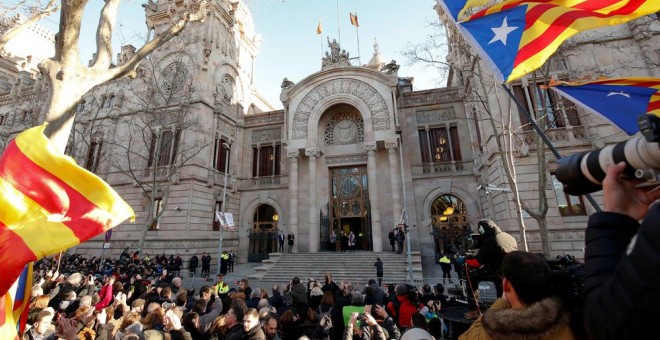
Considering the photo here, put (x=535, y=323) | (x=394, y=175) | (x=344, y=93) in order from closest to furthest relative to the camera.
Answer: (x=535, y=323) → (x=394, y=175) → (x=344, y=93)

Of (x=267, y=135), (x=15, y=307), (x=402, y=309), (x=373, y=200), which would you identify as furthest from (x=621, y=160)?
(x=267, y=135)

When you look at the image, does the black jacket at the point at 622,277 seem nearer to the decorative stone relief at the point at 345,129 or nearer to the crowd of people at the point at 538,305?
the crowd of people at the point at 538,305

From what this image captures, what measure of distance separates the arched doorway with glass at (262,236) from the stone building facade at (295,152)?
101mm

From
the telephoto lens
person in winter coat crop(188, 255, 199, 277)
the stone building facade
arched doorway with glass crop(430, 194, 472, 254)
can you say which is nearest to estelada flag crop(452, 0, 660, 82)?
the telephoto lens

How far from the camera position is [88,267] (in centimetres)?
1705

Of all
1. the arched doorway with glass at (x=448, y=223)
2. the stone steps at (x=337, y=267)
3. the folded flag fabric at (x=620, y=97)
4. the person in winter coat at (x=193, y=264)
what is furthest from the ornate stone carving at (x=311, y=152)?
the folded flag fabric at (x=620, y=97)

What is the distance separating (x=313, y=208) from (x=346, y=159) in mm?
4693

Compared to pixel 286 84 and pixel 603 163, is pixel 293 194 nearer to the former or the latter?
pixel 286 84

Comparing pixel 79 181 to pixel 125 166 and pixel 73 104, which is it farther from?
pixel 125 166

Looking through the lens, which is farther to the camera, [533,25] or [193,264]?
[193,264]

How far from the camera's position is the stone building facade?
1922 centimetres

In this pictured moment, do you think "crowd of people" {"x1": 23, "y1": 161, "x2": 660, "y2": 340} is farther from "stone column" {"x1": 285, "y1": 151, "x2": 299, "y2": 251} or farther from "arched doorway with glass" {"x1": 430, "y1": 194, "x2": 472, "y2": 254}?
"arched doorway with glass" {"x1": 430, "y1": 194, "x2": 472, "y2": 254}

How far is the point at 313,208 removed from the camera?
20719 mm

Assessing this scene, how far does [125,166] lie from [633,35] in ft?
113
